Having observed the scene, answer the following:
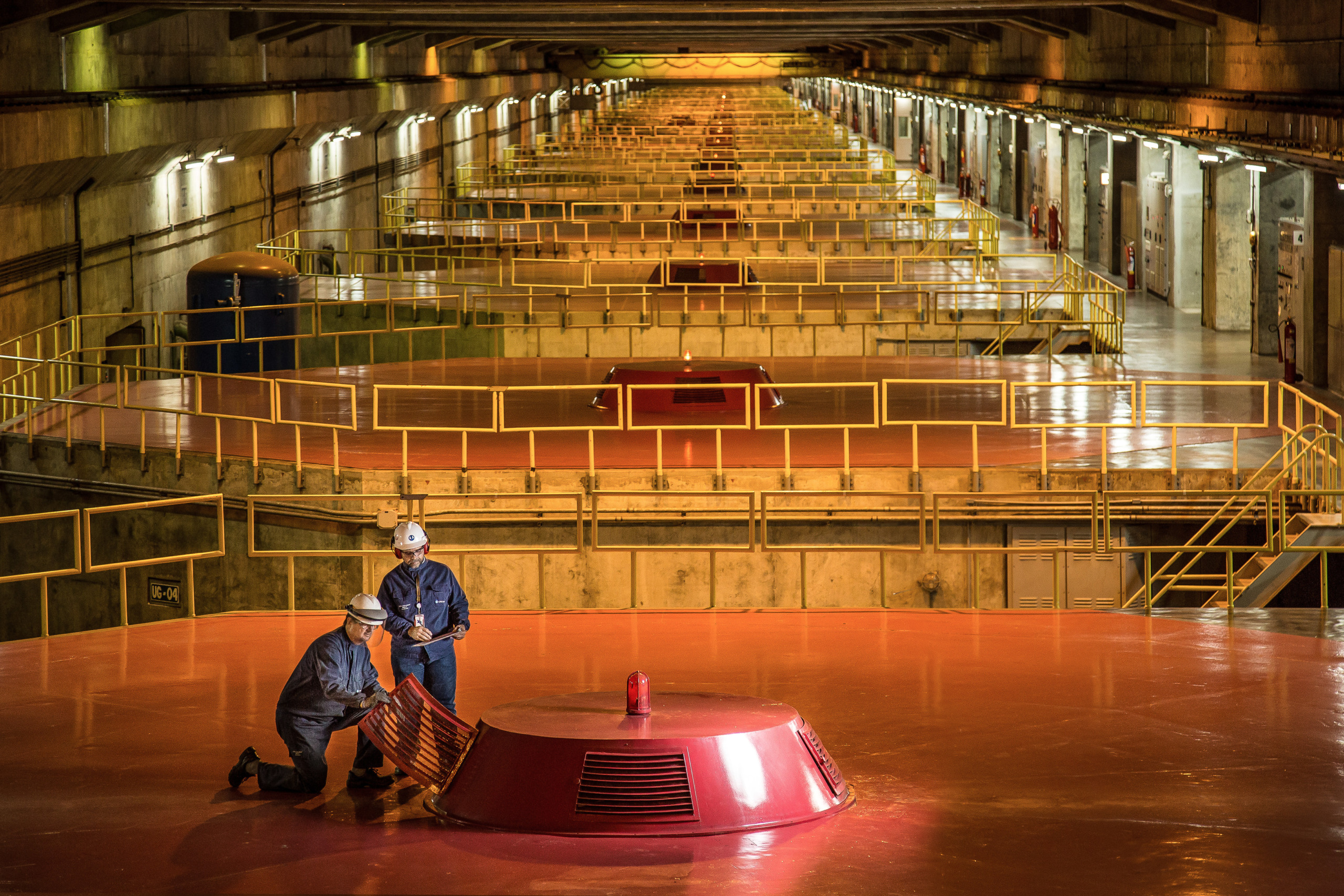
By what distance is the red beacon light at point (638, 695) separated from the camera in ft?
23.9

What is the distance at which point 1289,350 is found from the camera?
2317cm

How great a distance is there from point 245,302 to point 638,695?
1827cm

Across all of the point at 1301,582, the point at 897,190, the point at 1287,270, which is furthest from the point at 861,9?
the point at 897,190

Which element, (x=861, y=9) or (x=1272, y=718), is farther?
(x=861, y=9)

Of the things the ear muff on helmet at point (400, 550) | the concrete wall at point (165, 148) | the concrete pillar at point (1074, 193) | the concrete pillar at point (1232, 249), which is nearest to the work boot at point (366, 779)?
the ear muff on helmet at point (400, 550)

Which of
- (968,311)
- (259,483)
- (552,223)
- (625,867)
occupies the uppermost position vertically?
(552,223)

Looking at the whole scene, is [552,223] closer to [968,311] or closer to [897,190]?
[897,190]

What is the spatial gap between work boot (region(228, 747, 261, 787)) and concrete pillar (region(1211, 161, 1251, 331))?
72.8 feet

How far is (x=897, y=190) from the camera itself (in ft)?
123

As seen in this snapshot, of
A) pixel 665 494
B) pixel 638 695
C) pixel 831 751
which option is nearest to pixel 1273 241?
pixel 665 494

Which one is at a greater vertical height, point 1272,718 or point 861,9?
point 861,9

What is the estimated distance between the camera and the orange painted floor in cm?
1692

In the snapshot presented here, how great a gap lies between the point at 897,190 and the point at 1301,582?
23000 mm

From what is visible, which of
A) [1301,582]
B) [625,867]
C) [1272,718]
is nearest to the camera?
[625,867]
